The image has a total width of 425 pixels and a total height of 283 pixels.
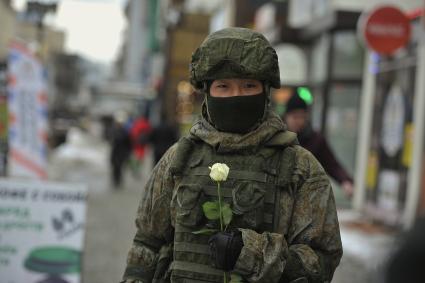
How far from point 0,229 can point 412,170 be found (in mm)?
6686

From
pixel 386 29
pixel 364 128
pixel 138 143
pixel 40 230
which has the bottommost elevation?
pixel 138 143

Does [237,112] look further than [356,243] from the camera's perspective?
No

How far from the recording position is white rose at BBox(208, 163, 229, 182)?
2.19 m

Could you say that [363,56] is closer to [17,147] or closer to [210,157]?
[17,147]

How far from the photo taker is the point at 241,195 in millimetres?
2273

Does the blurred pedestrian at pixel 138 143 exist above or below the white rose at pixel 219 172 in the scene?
below

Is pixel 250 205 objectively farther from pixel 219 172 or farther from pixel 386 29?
pixel 386 29

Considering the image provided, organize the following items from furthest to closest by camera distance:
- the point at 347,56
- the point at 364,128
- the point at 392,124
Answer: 1. the point at 347,56
2. the point at 364,128
3. the point at 392,124

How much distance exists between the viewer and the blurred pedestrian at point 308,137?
17.7 feet

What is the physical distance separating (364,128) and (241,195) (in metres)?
10.4

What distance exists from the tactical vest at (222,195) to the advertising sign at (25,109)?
23.2 feet

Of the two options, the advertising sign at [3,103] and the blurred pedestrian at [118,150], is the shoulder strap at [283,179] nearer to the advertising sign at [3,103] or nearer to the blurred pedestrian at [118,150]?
the advertising sign at [3,103]

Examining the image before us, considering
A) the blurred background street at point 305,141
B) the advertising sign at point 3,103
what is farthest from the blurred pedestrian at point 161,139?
the advertising sign at point 3,103

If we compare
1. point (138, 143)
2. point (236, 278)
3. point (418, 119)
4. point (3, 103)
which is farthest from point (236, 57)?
point (138, 143)
